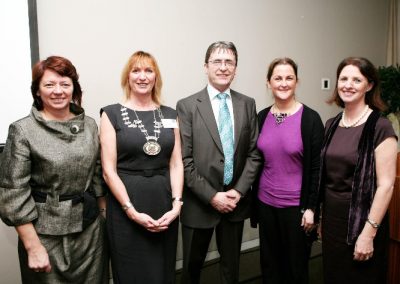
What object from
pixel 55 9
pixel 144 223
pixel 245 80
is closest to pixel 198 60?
pixel 245 80

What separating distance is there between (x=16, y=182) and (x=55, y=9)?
132 centimetres

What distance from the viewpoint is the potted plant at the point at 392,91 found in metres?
3.86

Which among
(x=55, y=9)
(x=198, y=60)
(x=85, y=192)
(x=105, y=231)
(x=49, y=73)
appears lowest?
(x=105, y=231)

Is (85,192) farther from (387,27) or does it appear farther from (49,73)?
(387,27)

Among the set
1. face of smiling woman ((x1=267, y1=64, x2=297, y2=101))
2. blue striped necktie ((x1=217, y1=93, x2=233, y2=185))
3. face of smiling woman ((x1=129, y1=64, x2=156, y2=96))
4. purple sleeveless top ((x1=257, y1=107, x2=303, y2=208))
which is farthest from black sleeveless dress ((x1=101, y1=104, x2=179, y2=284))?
face of smiling woman ((x1=267, y1=64, x2=297, y2=101))

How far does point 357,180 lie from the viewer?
181 centimetres

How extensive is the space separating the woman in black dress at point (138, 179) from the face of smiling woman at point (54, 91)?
0.83 feet

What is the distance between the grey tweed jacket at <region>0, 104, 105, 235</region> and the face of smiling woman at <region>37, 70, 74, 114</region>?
8 cm

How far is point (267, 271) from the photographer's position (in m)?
2.29

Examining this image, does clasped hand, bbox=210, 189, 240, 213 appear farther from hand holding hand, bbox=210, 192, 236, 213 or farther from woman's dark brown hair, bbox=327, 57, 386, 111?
woman's dark brown hair, bbox=327, 57, 386, 111

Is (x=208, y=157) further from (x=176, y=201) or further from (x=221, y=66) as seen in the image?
(x=221, y=66)

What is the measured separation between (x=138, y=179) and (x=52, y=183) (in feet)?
1.44

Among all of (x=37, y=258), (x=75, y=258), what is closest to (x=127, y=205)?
(x=75, y=258)

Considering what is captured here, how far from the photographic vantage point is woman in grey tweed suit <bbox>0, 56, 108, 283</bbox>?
1.57 meters
